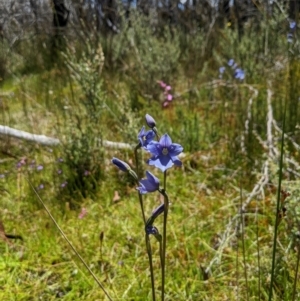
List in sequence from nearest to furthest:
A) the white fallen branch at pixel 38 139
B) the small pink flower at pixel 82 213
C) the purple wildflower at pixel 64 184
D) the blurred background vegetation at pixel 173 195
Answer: the blurred background vegetation at pixel 173 195
the small pink flower at pixel 82 213
the purple wildflower at pixel 64 184
the white fallen branch at pixel 38 139

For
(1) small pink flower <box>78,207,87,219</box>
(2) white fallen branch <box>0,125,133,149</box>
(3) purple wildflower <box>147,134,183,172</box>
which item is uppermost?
(3) purple wildflower <box>147,134,183,172</box>

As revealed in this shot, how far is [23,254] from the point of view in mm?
1845

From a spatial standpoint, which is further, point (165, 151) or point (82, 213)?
point (82, 213)

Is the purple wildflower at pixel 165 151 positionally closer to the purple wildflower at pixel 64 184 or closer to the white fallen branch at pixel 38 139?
the purple wildflower at pixel 64 184

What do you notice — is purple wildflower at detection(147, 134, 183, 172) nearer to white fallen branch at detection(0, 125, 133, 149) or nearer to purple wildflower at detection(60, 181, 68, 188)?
purple wildflower at detection(60, 181, 68, 188)

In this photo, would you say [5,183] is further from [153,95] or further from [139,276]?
[153,95]

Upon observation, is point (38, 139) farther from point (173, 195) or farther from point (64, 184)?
point (173, 195)

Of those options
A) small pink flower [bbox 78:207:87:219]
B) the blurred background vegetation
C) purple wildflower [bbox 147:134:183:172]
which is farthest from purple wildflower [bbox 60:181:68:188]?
purple wildflower [bbox 147:134:183:172]

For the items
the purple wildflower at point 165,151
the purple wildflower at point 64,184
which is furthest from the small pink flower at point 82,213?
the purple wildflower at point 165,151

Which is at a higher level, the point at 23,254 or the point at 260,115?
the point at 260,115

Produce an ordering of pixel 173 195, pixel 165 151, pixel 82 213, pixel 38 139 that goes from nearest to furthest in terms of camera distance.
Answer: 1. pixel 165 151
2. pixel 82 213
3. pixel 173 195
4. pixel 38 139

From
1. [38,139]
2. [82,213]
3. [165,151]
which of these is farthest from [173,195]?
[165,151]

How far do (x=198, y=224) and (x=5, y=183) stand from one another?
136 cm

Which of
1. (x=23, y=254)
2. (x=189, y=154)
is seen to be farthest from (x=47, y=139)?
(x=23, y=254)
